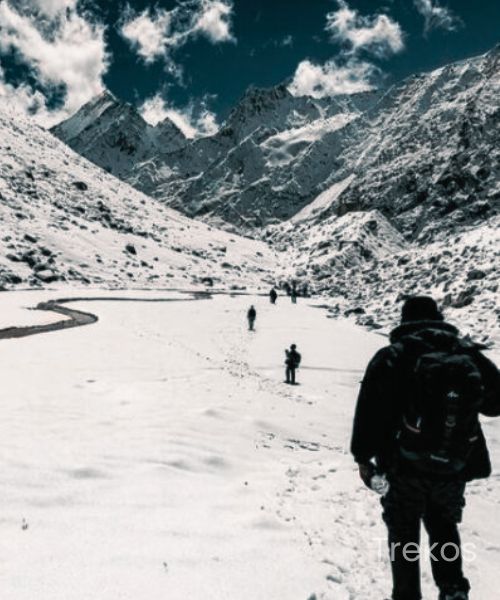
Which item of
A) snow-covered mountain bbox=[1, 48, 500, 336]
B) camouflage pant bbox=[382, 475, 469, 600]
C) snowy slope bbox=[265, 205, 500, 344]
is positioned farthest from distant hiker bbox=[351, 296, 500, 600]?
snow-covered mountain bbox=[1, 48, 500, 336]

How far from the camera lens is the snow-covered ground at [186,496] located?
5.56 metres

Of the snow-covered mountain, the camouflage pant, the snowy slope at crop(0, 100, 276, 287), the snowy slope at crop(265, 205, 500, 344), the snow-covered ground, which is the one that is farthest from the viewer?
the snowy slope at crop(0, 100, 276, 287)

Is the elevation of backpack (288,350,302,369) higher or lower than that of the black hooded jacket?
lower

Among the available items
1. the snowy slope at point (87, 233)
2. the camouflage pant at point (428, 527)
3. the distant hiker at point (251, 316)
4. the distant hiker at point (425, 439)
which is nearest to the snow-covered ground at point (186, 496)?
the camouflage pant at point (428, 527)

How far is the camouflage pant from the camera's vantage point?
480 cm

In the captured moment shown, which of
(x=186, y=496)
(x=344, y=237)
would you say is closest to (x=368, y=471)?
(x=186, y=496)

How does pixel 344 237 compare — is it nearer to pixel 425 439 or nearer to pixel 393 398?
pixel 393 398

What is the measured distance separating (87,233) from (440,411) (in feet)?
346

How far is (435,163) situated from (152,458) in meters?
205

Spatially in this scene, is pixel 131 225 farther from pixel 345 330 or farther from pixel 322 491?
pixel 322 491

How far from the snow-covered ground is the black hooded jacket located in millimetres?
1775

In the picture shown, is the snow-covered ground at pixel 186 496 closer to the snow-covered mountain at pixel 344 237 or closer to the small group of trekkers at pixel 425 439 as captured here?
the small group of trekkers at pixel 425 439

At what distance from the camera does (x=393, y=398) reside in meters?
4.80

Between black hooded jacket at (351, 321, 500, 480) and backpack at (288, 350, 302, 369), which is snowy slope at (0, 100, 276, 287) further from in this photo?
black hooded jacket at (351, 321, 500, 480)
